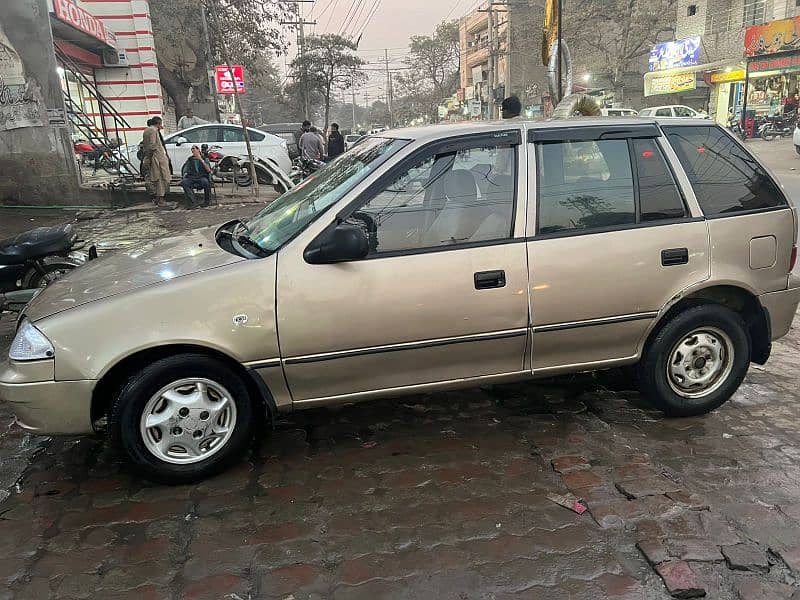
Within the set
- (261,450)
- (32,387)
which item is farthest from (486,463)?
(32,387)

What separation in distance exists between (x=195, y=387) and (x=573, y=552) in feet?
6.24

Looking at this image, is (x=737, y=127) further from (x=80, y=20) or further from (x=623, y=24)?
(x=80, y=20)

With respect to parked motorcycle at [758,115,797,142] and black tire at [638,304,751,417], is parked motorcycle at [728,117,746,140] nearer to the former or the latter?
parked motorcycle at [758,115,797,142]

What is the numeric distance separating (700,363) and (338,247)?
2297 millimetres

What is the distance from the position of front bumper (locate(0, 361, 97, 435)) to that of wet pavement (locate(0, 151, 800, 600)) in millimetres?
403

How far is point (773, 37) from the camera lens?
27.2 metres

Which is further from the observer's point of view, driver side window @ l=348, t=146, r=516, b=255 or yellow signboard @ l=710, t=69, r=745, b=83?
yellow signboard @ l=710, t=69, r=745, b=83

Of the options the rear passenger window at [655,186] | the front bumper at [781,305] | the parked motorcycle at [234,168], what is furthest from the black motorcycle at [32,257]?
the parked motorcycle at [234,168]

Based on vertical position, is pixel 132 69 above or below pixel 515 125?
above

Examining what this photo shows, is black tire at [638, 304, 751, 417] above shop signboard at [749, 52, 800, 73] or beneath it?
beneath

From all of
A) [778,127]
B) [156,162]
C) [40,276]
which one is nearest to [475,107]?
[778,127]

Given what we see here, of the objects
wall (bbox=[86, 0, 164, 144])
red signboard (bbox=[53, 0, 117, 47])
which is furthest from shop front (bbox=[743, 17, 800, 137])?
red signboard (bbox=[53, 0, 117, 47])

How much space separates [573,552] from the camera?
8.50 feet

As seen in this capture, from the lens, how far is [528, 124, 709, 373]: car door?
3297mm
